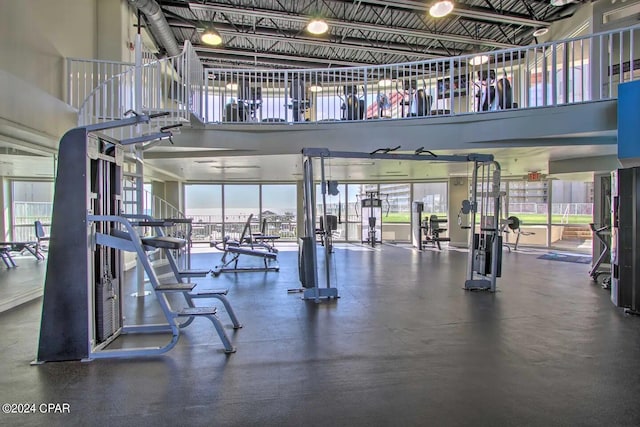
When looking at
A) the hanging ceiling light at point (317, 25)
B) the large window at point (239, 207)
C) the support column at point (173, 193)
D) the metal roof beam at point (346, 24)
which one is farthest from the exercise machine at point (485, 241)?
the support column at point (173, 193)

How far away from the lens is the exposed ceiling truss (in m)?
8.32

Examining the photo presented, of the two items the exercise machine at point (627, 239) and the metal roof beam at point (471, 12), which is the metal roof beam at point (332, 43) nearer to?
the metal roof beam at point (471, 12)

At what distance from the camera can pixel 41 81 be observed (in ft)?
16.7

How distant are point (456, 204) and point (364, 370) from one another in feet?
34.8

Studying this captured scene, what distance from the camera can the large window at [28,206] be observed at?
4992 millimetres

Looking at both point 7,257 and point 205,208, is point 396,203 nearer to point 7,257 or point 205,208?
point 205,208

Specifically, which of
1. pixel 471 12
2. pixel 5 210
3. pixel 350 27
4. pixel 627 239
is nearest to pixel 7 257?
pixel 5 210

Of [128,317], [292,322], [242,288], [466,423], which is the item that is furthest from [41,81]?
[466,423]

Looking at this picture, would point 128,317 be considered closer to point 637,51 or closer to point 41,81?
point 41,81

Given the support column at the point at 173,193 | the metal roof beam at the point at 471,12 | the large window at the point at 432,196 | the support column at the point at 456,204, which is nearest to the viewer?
the metal roof beam at the point at 471,12

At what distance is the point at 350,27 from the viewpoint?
8.75m

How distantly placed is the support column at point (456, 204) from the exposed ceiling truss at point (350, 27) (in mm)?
4156

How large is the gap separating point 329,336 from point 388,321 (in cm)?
84

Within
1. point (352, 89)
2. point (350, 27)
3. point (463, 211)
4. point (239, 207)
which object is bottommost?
point (463, 211)
